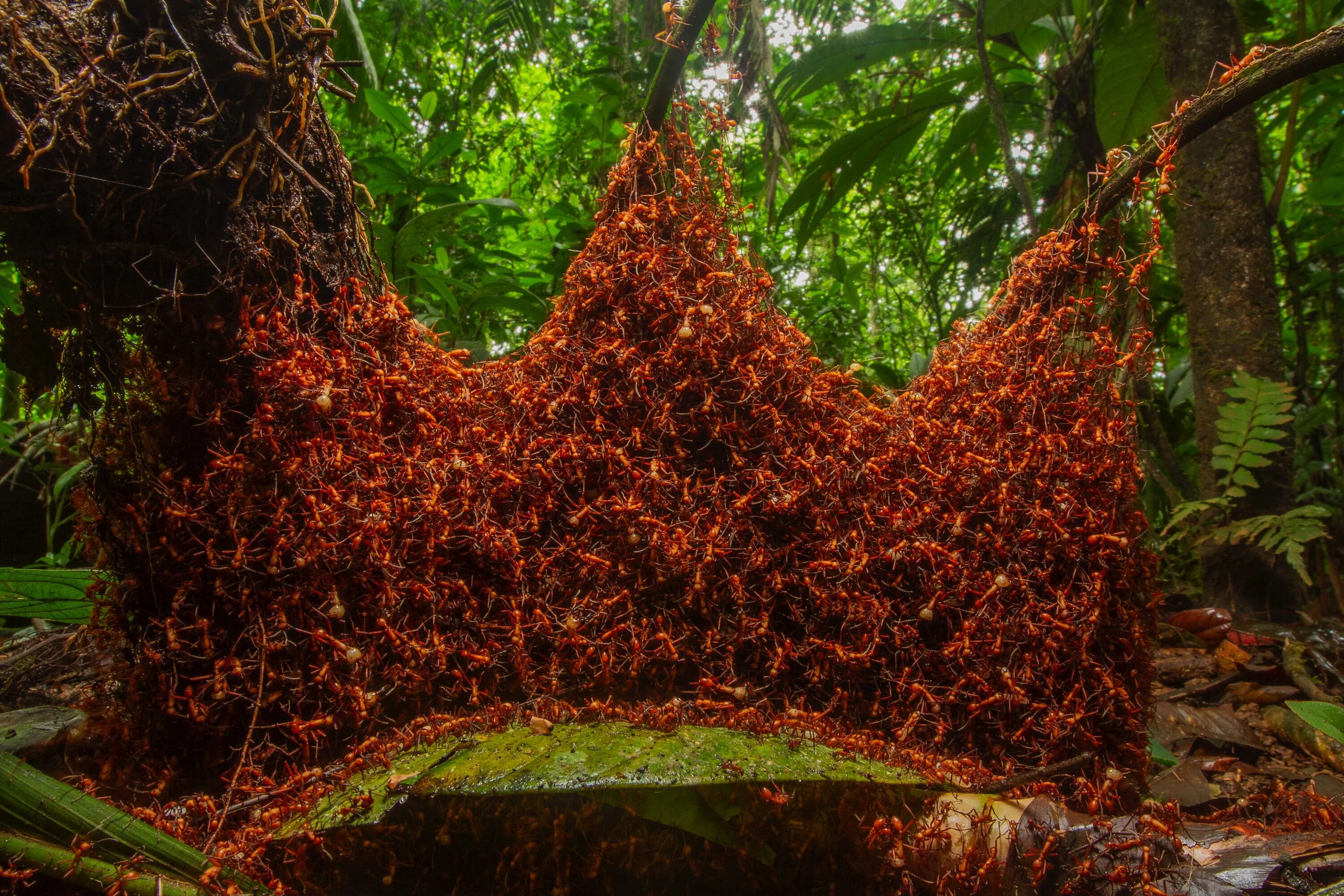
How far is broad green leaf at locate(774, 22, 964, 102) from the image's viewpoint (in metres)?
2.74

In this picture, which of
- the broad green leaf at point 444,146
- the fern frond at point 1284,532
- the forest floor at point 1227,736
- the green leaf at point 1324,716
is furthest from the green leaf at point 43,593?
the fern frond at point 1284,532

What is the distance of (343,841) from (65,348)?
0.67 meters

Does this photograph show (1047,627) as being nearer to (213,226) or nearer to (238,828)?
(238,828)

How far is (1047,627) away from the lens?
920 millimetres

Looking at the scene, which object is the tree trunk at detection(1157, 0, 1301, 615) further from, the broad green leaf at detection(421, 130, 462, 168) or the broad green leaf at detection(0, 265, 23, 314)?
the broad green leaf at detection(0, 265, 23, 314)

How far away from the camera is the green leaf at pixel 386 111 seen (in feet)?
9.23

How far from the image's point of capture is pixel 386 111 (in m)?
2.88

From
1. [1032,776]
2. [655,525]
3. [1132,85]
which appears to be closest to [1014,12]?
[1132,85]

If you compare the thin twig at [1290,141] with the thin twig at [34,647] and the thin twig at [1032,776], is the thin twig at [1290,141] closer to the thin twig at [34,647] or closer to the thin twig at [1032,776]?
the thin twig at [1032,776]

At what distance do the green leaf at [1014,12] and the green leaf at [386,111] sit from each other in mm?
2197

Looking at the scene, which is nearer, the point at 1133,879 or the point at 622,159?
the point at 1133,879

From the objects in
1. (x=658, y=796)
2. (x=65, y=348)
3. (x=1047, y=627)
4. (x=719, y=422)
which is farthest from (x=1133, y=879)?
(x=65, y=348)

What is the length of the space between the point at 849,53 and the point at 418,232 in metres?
1.71

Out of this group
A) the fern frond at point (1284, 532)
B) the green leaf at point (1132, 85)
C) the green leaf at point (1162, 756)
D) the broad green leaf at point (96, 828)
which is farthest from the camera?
the green leaf at point (1132, 85)
